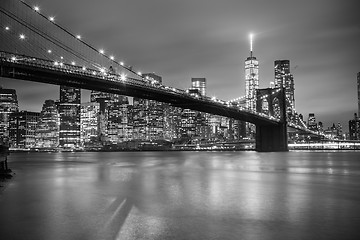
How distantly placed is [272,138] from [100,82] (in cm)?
3648

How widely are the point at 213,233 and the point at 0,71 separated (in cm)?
3097

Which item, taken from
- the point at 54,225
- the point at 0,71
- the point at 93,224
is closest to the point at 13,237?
the point at 54,225

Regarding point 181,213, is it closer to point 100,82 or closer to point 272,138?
point 100,82

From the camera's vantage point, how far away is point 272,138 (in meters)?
65.9

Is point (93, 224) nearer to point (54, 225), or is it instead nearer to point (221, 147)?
point (54, 225)

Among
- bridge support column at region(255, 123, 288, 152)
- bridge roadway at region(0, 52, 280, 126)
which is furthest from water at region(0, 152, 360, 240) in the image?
bridge support column at region(255, 123, 288, 152)

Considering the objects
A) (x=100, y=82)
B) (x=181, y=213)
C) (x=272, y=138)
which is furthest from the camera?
(x=272, y=138)

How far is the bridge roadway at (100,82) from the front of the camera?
111 feet

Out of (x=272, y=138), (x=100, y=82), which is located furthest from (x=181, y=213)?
(x=272, y=138)

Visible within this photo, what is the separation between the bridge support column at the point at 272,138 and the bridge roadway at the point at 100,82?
6.96 meters

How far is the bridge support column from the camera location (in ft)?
212

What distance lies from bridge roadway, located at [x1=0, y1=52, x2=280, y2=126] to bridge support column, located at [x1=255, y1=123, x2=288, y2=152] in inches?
274

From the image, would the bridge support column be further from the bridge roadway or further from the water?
the water

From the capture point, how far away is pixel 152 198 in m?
12.5
